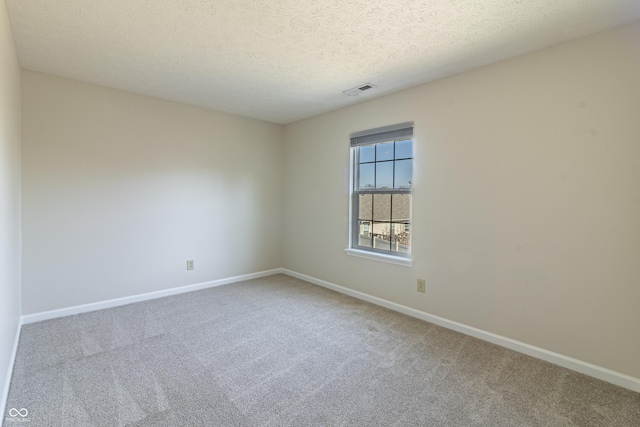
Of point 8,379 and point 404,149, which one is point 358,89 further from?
point 8,379

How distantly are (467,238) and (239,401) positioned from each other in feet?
7.32

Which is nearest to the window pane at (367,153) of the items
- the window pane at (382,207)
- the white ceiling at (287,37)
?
the window pane at (382,207)

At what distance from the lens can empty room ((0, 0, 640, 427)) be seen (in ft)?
6.14

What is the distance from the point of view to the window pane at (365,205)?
371cm

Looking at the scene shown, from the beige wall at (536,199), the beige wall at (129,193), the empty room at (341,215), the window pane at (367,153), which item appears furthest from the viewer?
the window pane at (367,153)

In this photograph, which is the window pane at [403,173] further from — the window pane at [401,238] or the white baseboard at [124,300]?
the white baseboard at [124,300]

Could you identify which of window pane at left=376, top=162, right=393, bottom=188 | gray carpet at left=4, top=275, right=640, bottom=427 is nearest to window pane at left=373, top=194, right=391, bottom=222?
window pane at left=376, top=162, right=393, bottom=188

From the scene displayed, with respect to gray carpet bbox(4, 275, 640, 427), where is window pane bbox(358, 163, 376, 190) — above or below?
above


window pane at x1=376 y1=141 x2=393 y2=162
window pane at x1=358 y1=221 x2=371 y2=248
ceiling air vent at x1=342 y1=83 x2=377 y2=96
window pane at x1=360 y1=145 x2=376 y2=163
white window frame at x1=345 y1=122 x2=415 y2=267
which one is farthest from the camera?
window pane at x1=358 y1=221 x2=371 y2=248

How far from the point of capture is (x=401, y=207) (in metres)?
3.35

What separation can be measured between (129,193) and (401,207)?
121 inches

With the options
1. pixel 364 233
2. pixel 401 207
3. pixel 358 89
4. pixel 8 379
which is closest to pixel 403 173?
pixel 401 207

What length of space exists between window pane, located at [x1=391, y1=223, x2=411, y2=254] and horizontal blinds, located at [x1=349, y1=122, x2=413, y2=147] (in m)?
0.96

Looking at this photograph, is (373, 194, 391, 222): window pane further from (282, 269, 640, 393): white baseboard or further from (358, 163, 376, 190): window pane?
(282, 269, 640, 393): white baseboard
